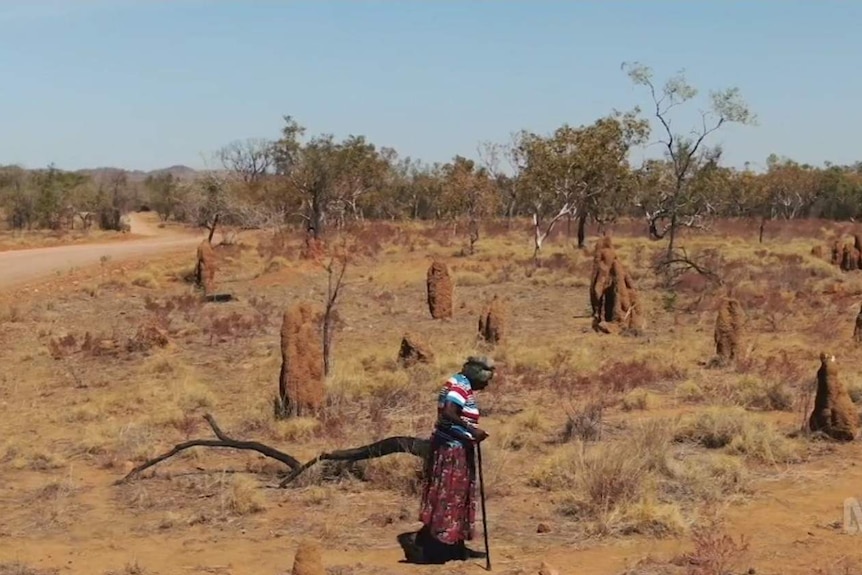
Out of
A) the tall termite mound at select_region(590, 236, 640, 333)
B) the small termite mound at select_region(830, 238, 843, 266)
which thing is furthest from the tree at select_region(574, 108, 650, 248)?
the tall termite mound at select_region(590, 236, 640, 333)

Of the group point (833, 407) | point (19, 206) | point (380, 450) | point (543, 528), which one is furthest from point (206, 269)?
point (19, 206)

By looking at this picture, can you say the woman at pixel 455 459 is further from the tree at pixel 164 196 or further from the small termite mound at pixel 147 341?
the tree at pixel 164 196

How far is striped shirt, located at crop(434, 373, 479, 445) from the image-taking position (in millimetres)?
6816

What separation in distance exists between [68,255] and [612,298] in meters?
23.8

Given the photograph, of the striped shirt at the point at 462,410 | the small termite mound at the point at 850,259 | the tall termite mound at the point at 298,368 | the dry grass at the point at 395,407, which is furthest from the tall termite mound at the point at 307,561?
the small termite mound at the point at 850,259

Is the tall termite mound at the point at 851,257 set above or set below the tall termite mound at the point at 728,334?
above

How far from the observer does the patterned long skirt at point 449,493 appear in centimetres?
691

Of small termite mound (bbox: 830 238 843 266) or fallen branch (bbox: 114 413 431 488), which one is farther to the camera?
small termite mound (bbox: 830 238 843 266)

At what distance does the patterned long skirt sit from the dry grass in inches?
33.0

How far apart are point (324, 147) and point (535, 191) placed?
843 centimetres

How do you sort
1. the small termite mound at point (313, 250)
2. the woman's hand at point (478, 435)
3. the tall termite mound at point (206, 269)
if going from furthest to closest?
the small termite mound at point (313, 250), the tall termite mound at point (206, 269), the woman's hand at point (478, 435)

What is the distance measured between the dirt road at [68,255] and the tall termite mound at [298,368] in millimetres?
16554

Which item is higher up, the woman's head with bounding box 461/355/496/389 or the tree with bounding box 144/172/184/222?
the tree with bounding box 144/172/184/222

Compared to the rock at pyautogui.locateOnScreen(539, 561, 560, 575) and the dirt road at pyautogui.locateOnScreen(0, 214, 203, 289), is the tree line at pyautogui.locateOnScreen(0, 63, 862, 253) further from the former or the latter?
the rock at pyautogui.locateOnScreen(539, 561, 560, 575)
